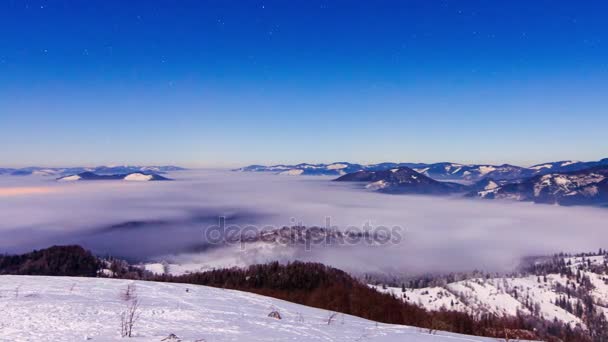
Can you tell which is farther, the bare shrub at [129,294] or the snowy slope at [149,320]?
the bare shrub at [129,294]

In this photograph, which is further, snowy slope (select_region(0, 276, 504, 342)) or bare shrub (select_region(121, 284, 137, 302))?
bare shrub (select_region(121, 284, 137, 302))

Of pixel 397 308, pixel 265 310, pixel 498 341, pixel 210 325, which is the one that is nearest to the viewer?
pixel 210 325

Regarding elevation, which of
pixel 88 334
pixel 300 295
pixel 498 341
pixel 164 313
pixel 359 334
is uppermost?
pixel 88 334

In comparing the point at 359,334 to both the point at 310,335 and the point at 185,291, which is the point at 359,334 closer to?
the point at 310,335

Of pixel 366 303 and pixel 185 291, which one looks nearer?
pixel 185 291

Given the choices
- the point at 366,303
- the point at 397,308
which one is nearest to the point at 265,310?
the point at 397,308

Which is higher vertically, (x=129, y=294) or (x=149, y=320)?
(x=149, y=320)

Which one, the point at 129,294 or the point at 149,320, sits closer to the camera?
the point at 149,320

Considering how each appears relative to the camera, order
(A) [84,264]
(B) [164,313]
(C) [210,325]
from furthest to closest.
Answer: (A) [84,264]
(B) [164,313]
(C) [210,325]
